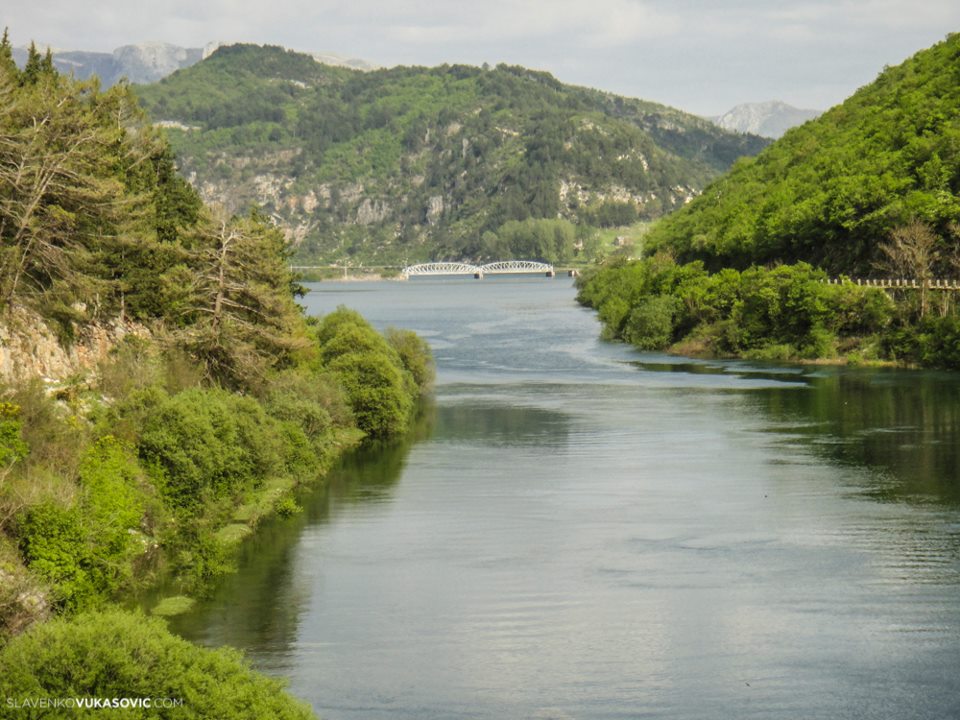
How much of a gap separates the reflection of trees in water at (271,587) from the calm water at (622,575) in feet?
0.41

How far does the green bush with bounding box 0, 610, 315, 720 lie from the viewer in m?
21.5

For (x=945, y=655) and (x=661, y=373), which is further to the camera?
(x=661, y=373)

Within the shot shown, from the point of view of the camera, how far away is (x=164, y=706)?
2173 cm

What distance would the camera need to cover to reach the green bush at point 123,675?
21516 millimetres

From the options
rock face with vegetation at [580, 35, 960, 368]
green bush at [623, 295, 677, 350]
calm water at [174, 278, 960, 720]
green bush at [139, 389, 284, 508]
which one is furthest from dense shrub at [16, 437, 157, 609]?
green bush at [623, 295, 677, 350]

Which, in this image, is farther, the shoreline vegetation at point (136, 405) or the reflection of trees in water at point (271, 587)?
the reflection of trees in water at point (271, 587)

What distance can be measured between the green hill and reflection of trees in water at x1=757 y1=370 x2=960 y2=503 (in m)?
27.1

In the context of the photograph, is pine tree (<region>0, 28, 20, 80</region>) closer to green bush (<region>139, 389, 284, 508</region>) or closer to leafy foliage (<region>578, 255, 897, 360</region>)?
green bush (<region>139, 389, 284, 508</region>)

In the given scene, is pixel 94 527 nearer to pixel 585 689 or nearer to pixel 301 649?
pixel 301 649

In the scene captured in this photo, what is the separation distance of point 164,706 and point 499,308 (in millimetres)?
176797

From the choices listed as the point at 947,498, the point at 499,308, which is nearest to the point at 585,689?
the point at 947,498

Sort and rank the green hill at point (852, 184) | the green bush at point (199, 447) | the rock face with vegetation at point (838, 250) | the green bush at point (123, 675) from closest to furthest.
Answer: the green bush at point (123, 675) < the green bush at point (199, 447) < the rock face with vegetation at point (838, 250) < the green hill at point (852, 184)

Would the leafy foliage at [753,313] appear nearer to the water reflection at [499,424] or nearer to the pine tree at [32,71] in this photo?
the water reflection at [499,424]

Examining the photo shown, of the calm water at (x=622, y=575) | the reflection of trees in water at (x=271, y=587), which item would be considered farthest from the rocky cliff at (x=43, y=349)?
the calm water at (x=622, y=575)
